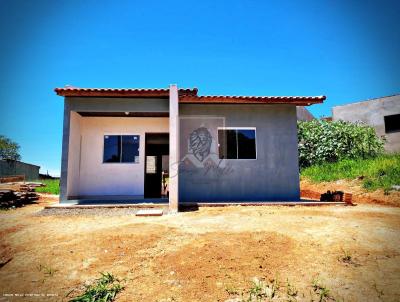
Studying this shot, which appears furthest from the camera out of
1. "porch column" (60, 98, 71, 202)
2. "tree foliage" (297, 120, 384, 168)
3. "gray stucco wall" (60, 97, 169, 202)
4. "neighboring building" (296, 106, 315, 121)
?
"neighboring building" (296, 106, 315, 121)

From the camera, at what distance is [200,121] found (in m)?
→ 8.90

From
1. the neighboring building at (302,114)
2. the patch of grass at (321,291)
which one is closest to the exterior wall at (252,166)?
the patch of grass at (321,291)

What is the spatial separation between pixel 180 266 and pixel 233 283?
2.68 feet

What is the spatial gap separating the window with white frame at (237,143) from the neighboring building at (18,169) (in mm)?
18184

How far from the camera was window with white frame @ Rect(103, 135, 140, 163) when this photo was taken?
9414mm

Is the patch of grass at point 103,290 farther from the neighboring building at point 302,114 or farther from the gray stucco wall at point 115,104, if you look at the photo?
the neighboring building at point 302,114

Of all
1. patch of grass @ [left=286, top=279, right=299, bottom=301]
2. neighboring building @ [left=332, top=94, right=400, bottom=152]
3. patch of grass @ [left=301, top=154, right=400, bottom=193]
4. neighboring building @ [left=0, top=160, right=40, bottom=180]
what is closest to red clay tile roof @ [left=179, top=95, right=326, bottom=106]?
patch of grass @ [left=301, top=154, right=400, bottom=193]

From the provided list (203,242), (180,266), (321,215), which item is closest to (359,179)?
(321,215)

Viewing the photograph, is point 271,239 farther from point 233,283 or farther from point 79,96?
point 79,96

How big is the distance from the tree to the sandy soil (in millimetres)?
37776

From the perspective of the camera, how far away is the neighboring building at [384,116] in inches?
687

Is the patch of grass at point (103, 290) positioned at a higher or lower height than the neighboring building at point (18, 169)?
lower

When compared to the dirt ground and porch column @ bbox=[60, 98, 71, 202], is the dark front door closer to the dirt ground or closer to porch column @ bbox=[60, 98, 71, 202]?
porch column @ bbox=[60, 98, 71, 202]

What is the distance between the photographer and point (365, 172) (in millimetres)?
11406
